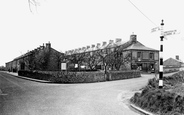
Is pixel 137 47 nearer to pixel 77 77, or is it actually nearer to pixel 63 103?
pixel 77 77

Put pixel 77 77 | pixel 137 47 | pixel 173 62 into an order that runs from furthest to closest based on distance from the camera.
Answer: pixel 173 62, pixel 137 47, pixel 77 77

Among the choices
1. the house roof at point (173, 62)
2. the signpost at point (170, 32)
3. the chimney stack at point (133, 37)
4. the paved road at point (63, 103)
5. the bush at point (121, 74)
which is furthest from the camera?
the house roof at point (173, 62)

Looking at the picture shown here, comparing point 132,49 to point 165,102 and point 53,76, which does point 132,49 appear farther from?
point 165,102

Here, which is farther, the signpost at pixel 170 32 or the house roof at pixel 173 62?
the house roof at pixel 173 62

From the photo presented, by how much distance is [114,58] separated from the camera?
112ft

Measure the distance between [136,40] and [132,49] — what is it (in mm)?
7033

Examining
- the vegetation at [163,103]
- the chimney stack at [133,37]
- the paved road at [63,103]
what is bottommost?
the paved road at [63,103]

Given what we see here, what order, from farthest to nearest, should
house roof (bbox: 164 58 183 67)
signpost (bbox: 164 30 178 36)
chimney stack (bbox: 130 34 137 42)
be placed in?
1. house roof (bbox: 164 58 183 67)
2. chimney stack (bbox: 130 34 137 42)
3. signpost (bbox: 164 30 178 36)

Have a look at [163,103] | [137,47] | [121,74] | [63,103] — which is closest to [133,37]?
[137,47]

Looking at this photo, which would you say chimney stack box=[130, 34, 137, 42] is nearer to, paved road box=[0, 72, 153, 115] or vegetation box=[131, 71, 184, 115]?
paved road box=[0, 72, 153, 115]

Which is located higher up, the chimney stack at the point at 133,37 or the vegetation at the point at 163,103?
the chimney stack at the point at 133,37

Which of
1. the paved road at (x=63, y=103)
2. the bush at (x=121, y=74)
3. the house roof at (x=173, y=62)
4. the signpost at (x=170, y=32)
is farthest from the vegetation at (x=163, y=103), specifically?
the house roof at (x=173, y=62)

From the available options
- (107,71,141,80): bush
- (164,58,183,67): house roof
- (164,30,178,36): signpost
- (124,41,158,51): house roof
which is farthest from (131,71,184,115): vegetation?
(164,58,183,67): house roof

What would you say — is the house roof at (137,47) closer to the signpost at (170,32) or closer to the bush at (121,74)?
the bush at (121,74)
